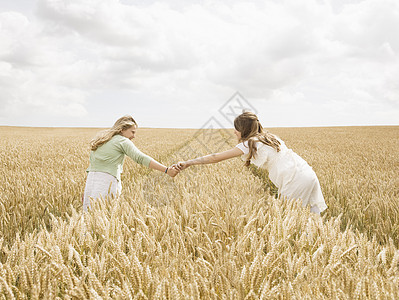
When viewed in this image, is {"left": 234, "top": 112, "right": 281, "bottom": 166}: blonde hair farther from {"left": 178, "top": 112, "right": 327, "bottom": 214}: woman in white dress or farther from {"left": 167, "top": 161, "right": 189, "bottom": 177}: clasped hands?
{"left": 167, "top": 161, "right": 189, "bottom": 177}: clasped hands

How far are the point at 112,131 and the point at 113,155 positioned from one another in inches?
12.5

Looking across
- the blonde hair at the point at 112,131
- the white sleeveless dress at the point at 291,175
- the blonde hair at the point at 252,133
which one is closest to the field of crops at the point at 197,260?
the white sleeveless dress at the point at 291,175

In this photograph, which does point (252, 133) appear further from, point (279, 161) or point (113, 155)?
point (113, 155)

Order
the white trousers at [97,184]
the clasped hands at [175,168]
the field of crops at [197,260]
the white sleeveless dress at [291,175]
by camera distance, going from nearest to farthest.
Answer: the field of crops at [197,260]
the white sleeveless dress at [291,175]
the white trousers at [97,184]
the clasped hands at [175,168]

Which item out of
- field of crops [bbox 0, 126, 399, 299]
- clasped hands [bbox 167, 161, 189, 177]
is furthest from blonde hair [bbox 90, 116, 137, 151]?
field of crops [bbox 0, 126, 399, 299]

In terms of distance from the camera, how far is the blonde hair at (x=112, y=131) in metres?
3.38

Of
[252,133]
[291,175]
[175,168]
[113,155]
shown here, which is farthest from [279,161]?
[113,155]

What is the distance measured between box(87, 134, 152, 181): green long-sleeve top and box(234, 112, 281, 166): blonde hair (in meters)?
1.26

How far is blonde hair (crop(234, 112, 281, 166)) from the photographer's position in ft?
10.8

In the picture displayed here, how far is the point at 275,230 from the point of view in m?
1.84

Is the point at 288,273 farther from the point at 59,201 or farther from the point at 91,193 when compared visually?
the point at 59,201

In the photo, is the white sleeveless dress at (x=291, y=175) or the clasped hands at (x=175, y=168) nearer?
the white sleeveless dress at (x=291, y=175)

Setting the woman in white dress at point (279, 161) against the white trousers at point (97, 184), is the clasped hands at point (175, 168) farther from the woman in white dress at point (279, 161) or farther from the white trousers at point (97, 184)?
the white trousers at point (97, 184)

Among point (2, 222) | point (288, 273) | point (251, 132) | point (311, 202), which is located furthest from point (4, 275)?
point (311, 202)
